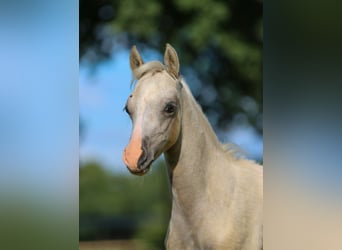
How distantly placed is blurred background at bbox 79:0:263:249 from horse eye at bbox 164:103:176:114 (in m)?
0.17

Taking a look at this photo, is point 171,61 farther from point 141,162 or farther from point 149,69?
point 141,162

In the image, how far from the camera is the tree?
2.12 m

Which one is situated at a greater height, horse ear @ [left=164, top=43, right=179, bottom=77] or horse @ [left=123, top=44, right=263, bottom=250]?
horse ear @ [left=164, top=43, right=179, bottom=77]

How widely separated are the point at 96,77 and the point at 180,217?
71cm

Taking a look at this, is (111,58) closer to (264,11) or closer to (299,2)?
(264,11)

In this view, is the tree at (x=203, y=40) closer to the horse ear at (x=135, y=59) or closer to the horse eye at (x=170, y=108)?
the horse ear at (x=135, y=59)

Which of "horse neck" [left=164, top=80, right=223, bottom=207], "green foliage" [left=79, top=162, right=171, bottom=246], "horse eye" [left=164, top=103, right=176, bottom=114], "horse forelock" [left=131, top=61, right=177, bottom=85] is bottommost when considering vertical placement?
"green foliage" [left=79, top=162, right=171, bottom=246]

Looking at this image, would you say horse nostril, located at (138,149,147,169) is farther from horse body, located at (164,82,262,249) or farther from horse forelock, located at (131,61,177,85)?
horse forelock, located at (131,61,177,85)

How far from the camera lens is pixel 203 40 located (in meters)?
2.16

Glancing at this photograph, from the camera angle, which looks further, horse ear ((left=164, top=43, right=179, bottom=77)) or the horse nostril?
horse ear ((left=164, top=43, right=179, bottom=77))

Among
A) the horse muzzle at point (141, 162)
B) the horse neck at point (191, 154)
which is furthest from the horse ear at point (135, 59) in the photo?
the horse muzzle at point (141, 162)

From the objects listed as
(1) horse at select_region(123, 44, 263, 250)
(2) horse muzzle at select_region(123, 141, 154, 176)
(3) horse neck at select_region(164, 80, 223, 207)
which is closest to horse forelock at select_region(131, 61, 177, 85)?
(1) horse at select_region(123, 44, 263, 250)

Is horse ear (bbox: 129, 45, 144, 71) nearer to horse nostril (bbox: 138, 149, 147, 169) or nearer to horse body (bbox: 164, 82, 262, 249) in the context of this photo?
horse body (bbox: 164, 82, 262, 249)

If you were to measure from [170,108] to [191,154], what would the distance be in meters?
0.23
